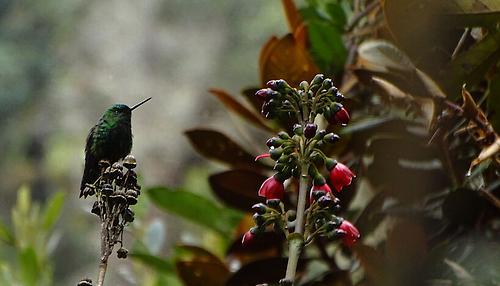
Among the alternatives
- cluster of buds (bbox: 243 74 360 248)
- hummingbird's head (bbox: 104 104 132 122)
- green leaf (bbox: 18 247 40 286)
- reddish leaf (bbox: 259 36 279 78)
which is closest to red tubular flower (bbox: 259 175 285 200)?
cluster of buds (bbox: 243 74 360 248)

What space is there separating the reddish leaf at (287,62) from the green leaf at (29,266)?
1.44ft

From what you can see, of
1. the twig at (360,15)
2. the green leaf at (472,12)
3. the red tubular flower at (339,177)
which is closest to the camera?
the red tubular flower at (339,177)

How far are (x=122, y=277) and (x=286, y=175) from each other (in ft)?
2.83

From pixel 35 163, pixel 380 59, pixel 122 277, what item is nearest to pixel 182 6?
pixel 35 163

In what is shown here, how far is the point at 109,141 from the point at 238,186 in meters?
0.45

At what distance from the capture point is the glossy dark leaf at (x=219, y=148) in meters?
1.14

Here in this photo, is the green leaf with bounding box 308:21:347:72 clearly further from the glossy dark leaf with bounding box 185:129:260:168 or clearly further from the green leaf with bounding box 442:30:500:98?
the green leaf with bounding box 442:30:500:98

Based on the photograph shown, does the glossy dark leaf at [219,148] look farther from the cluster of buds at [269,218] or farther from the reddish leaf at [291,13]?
the cluster of buds at [269,218]

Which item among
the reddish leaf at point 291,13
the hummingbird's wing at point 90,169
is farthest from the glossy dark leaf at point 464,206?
the hummingbird's wing at point 90,169

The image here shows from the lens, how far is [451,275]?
0.96 metres

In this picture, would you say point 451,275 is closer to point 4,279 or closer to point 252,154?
point 252,154

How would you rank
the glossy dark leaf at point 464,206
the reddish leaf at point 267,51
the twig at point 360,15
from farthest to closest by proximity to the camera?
1. the twig at point 360,15
2. the reddish leaf at point 267,51
3. the glossy dark leaf at point 464,206

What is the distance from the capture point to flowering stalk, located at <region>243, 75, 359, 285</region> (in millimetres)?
611

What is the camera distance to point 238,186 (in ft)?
3.64
